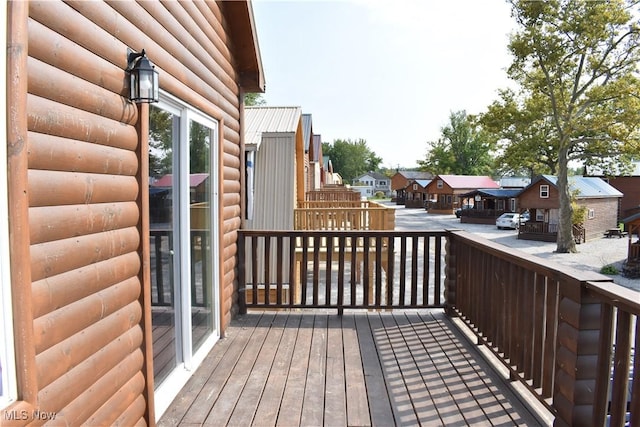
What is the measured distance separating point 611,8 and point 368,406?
65.2 feet

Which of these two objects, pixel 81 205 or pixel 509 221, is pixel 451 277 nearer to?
pixel 81 205

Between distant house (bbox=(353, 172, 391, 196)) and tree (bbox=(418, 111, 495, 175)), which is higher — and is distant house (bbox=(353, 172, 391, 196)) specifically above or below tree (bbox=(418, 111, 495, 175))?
below

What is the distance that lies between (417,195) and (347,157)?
108 feet

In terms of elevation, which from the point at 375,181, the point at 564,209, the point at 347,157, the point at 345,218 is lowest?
the point at 564,209

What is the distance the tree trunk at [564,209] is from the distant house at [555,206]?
11.3 ft

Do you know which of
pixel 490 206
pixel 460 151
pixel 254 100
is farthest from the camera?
pixel 460 151

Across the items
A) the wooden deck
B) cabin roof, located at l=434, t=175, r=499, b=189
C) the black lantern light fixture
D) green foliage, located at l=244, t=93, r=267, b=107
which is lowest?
the wooden deck

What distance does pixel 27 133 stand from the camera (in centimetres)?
130

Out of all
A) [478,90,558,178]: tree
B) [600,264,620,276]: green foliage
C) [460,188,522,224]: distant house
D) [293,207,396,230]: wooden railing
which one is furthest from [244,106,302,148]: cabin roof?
[460,188,522,224]: distant house

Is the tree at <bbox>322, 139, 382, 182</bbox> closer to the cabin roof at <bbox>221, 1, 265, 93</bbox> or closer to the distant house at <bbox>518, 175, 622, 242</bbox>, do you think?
the distant house at <bbox>518, 175, 622, 242</bbox>

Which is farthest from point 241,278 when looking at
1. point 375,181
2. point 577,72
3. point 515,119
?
point 375,181

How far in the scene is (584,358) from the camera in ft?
6.56

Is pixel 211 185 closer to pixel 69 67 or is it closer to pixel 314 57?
pixel 69 67

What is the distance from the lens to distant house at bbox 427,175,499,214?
38125 mm
